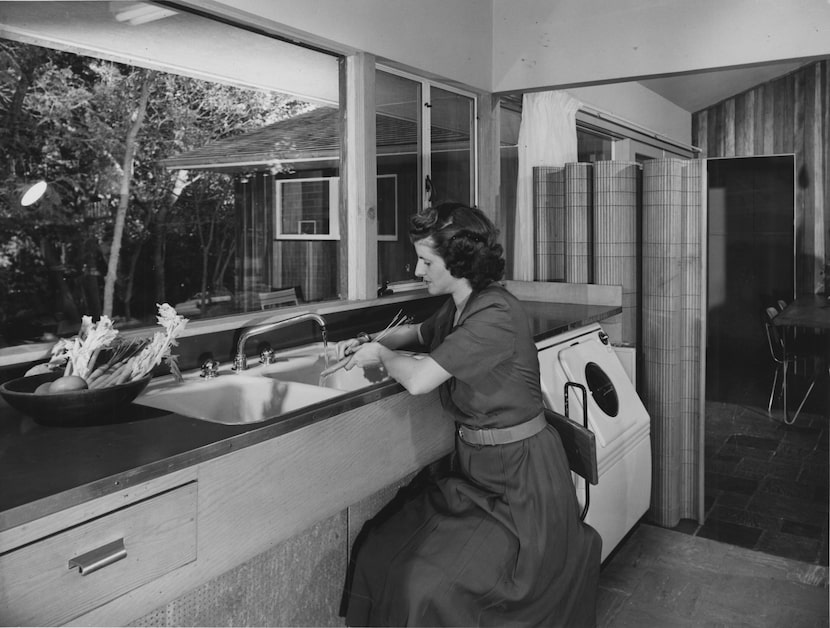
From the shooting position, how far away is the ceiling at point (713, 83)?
329 centimetres

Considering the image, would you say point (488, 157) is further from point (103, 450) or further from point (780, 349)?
point (103, 450)

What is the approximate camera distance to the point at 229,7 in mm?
2416

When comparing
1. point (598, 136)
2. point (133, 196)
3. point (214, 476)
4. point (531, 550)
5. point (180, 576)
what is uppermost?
point (598, 136)

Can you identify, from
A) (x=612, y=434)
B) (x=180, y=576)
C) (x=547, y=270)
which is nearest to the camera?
(x=180, y=576)

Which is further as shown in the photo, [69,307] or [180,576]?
[69,307]

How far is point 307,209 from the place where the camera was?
9.55 ft

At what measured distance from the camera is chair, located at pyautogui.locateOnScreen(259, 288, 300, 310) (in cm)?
269

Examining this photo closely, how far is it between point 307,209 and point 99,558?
184 cm

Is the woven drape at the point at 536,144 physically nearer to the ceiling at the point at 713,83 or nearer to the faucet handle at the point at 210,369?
the ceiling at the point at 713,83

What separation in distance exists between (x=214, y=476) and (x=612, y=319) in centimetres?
263

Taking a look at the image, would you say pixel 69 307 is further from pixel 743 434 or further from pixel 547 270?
pixel 743 434

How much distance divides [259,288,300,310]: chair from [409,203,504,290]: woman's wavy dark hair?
27.0 inches

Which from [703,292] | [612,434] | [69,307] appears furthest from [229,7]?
[703,292]

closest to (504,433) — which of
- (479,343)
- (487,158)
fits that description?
(479,343)
